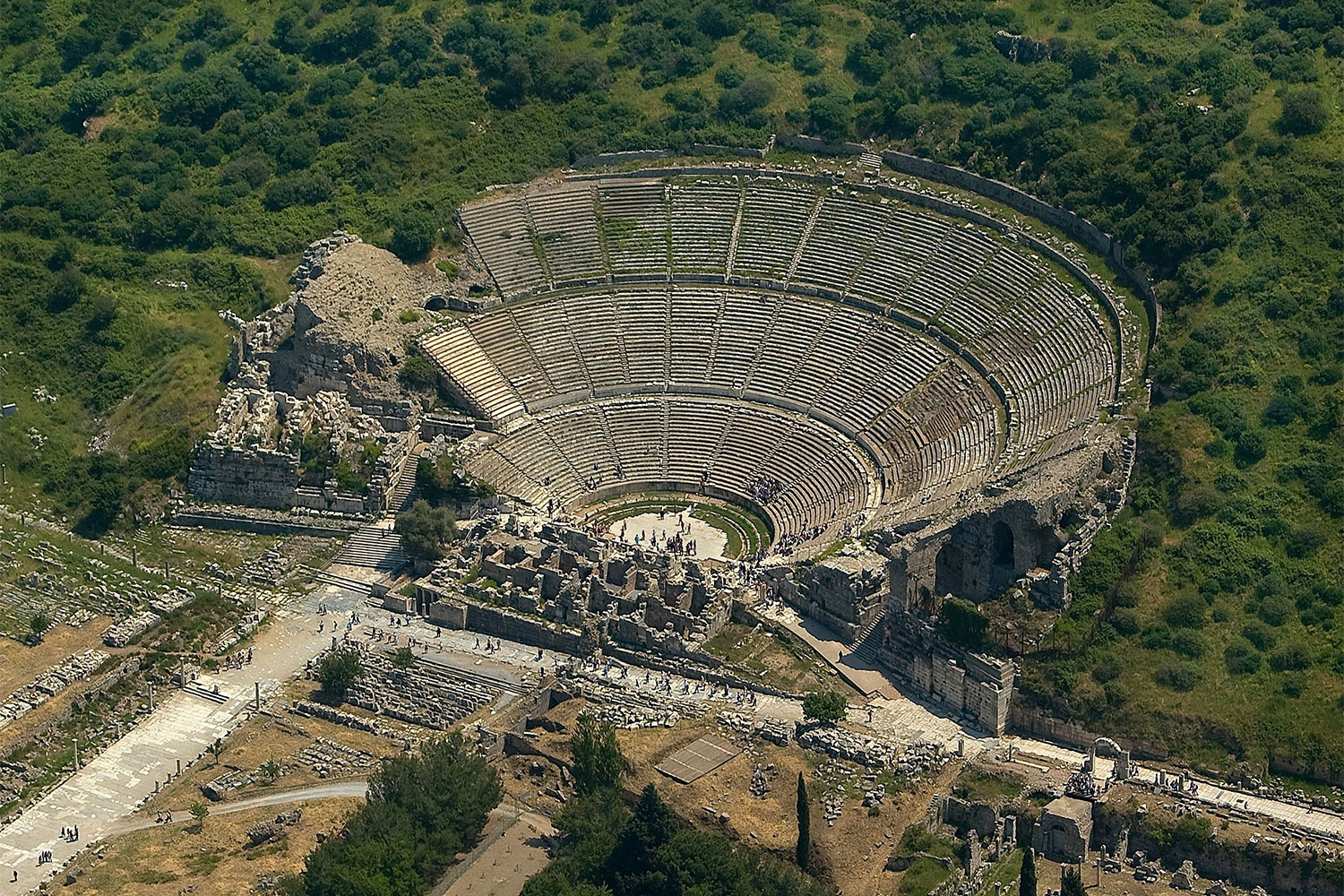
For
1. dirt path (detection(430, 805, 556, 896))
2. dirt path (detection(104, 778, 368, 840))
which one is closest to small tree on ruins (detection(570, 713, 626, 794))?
dirt path (detection(430, 805, 556, 896))

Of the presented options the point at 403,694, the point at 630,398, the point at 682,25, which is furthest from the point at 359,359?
the point at 682,25

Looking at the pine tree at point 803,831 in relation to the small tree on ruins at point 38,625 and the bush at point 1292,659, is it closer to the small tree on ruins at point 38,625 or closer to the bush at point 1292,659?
the bush at point 1292,659

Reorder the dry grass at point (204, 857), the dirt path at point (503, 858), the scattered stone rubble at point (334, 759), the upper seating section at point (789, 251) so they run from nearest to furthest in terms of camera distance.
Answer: the dirt path at point (503, 858), the dry grass at point (204, 857), the scattered stone rubble at point (334, 759), the upper seating section at point (789, 251)

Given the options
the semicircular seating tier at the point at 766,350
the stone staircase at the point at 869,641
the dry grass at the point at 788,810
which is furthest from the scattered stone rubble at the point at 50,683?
the stone staircase at the point at 869,641

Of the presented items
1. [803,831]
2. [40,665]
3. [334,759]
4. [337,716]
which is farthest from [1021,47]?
[40,665]

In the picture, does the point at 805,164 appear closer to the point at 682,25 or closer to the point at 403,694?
the point at 682,25

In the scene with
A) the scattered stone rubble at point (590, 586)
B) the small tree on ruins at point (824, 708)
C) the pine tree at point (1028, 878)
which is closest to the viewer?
the pine tree at point (1028, 878)

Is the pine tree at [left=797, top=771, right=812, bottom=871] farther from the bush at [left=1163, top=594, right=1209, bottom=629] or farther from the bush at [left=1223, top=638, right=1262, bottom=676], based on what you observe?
the bush at [left=1223, top=638, right=1262, bottom=676]
